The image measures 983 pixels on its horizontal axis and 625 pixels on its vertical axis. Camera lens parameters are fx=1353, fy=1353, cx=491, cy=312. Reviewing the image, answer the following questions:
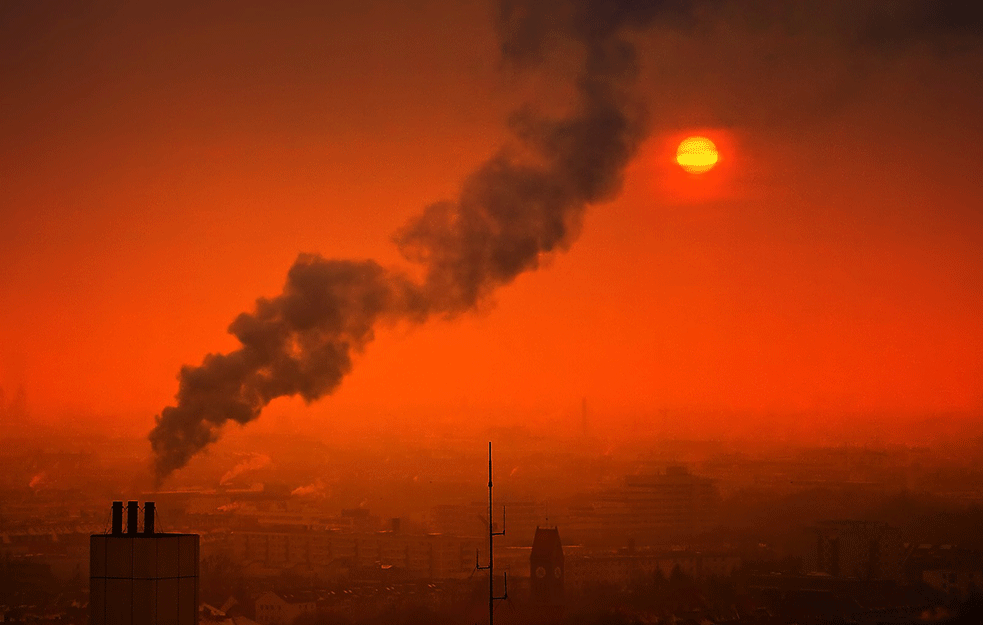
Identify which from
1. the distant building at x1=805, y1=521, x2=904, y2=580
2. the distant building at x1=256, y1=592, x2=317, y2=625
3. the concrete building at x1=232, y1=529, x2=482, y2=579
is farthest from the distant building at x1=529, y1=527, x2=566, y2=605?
the distant building at x1=805, y1=521, x2=904, y2=580

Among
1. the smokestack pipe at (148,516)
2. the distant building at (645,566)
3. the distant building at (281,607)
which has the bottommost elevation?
the distant building at (281,607)

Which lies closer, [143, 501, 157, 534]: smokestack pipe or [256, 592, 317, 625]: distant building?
[143, 501, 157, 534]: smokestack pipe

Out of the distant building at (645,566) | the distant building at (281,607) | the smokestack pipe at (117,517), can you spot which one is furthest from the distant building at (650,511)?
the smokestack pipe at (117,517)

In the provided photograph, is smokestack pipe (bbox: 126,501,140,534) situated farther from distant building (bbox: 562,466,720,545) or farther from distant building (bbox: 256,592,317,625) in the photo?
distant building (bbox: 562,466,720,545)

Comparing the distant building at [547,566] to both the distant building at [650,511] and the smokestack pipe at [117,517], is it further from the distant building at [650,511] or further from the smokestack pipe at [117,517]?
the smokestack pipe at [117,517]

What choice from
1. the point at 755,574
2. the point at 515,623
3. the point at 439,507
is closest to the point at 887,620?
the point at 755,574

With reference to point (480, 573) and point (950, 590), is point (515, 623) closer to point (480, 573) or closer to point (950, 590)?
point (480, 573)
